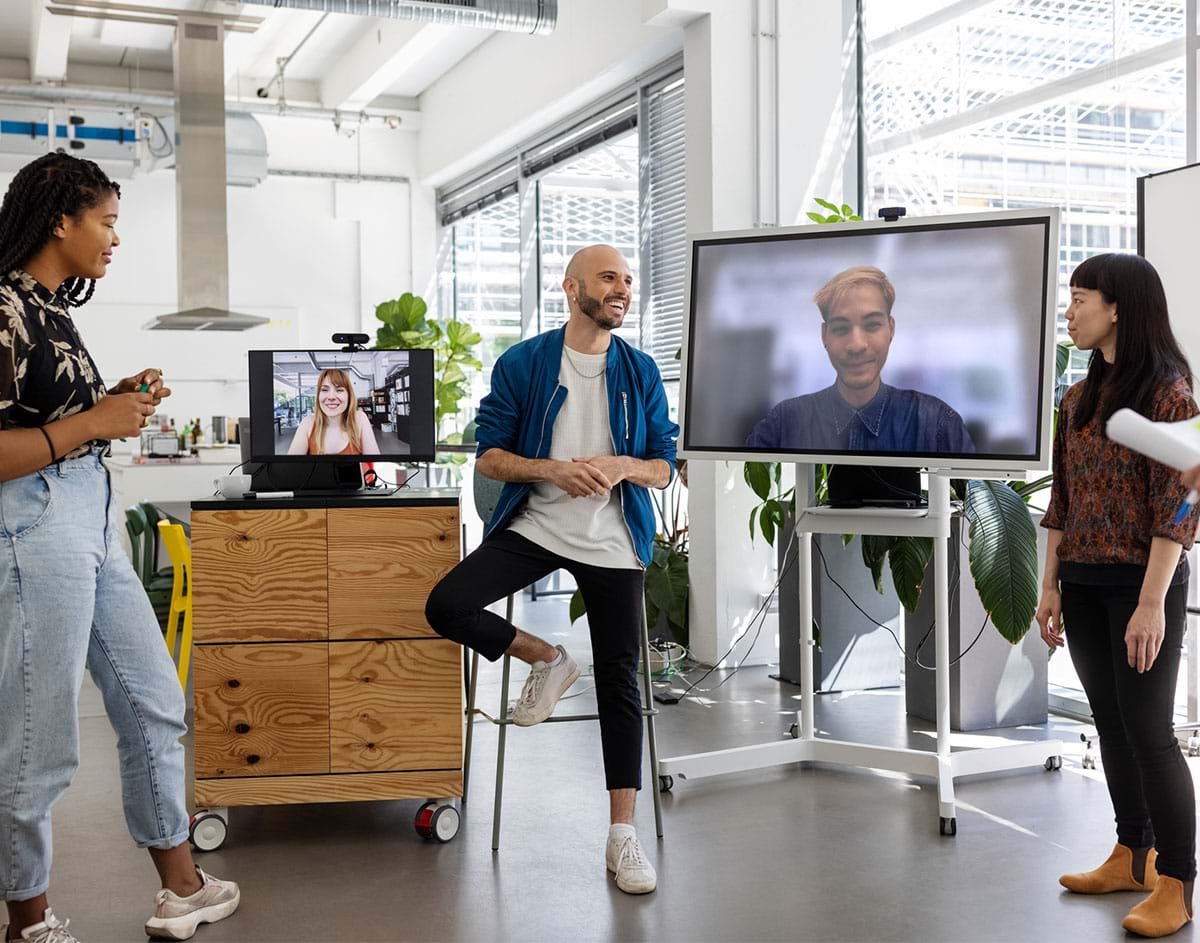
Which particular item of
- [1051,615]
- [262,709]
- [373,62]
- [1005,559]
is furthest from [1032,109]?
[373,62]

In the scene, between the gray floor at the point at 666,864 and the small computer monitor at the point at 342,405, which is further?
the small computer monitor at the point at 342,405

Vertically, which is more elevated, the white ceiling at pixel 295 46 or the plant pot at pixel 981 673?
the white ceiling at pixel 295 46

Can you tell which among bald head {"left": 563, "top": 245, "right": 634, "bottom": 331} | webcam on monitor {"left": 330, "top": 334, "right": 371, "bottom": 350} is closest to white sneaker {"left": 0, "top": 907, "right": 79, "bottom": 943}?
webcam on monitor {"left": 330, "top": 334, "right": 371, "bottom": 350}

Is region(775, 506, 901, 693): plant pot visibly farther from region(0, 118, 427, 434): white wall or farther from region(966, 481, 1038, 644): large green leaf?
region(0, 118, 427, 434): white wall

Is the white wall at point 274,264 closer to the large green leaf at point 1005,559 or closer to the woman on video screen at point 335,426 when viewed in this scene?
the woman on video screen at point 335,426

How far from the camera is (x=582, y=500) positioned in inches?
122

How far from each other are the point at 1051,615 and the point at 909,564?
1157 millimetres

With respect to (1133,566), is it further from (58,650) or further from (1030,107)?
(1030,107)

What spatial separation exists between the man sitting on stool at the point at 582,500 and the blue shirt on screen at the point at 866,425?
446mm

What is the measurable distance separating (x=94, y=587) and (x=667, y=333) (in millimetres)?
4649

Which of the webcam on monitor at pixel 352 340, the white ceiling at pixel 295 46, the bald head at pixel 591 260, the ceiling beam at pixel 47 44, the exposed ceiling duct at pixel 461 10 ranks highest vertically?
the white ceiling at pixel 295 46

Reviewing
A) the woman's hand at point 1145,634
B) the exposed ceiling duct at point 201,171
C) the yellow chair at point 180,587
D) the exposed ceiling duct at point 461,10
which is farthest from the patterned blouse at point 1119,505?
the exposed ceiling duct at point 201,171

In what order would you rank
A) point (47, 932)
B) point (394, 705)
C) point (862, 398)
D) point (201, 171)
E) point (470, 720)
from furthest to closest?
point (201, 171) → point (862, 398) → point (470, 720) → point (394, 705) → point (47, 932)

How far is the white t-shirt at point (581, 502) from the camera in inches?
121
